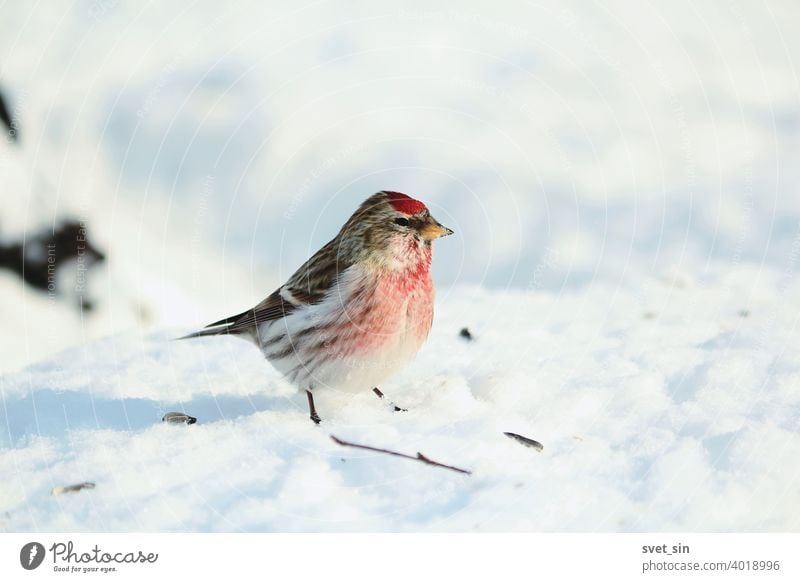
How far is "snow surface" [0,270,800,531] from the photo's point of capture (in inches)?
76.8

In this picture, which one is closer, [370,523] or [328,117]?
[370,523]

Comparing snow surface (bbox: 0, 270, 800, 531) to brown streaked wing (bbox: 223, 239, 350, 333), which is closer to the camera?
snow surface (bbox: 0, 270, 800, 531)

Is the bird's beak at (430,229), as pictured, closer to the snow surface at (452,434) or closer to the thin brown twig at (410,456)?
the snow surface at (452,434)

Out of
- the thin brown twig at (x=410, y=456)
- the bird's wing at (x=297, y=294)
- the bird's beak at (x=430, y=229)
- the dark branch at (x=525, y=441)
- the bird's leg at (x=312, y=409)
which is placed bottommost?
the bird's leg at (x=312, y=409)

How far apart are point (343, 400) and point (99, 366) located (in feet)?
3.14

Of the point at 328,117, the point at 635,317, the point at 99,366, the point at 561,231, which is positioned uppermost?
the point at 328,117

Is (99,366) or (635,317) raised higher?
(635,317)

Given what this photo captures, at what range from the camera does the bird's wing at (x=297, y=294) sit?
2.34 m

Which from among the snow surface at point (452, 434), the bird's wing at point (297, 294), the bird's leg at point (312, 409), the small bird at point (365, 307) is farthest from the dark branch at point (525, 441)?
the bird's wing at point (297, 294)

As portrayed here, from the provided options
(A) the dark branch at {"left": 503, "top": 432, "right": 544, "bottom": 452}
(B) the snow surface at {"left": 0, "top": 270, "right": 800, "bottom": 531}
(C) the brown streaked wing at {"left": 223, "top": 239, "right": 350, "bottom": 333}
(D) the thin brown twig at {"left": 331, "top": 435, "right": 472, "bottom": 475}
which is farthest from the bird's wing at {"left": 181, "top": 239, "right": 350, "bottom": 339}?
(A) the dark branch at {"left": 503, "top": 432, "right": 544, "bottom": 452}

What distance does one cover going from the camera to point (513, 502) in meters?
1.95

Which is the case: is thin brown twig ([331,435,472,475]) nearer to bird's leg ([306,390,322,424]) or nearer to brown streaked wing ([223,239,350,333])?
bird's leg ([306,390,322,424])

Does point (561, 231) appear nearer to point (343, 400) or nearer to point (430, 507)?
point (343, 400)

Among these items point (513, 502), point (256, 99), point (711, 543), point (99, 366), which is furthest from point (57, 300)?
point (711, 543)
